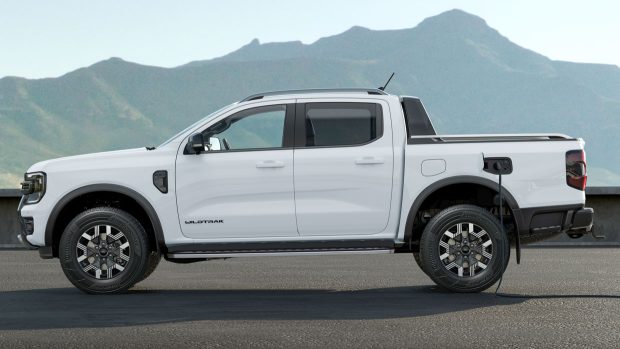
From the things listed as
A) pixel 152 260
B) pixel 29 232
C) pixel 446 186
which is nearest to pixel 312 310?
pixel 446 186

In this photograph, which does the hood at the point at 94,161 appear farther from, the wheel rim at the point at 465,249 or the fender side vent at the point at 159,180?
the wheel rim at the point at 465,249

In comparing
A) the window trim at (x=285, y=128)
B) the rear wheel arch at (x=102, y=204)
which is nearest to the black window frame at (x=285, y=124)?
the window trim at (x=285, y=128)

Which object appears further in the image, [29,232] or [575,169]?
[29,232]

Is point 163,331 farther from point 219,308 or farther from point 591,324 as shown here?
point 591,324

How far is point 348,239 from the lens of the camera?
9.25 m

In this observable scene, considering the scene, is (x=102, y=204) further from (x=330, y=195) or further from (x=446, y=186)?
(x=446, y=186)

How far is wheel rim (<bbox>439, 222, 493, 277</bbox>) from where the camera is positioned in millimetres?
9180

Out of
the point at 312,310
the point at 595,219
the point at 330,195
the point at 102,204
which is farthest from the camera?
the point at 595,219

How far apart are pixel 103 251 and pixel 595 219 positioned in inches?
425

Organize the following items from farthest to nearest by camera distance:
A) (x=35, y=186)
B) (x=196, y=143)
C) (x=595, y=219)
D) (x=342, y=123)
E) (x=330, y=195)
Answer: (x=595, y=219) < (x=35, y=186) < (x=342, y=123) < (x=330, y=195) < (x=196, y=143)

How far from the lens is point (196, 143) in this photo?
914 cm

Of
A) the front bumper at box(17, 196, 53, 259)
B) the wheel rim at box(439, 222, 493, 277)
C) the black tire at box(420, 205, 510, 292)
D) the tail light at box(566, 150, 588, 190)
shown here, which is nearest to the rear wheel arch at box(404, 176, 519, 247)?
the black tire at box(420, 205, 510, 292)

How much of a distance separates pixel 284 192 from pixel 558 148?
262 centimetres

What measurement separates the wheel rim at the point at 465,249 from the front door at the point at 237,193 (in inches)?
56.5
